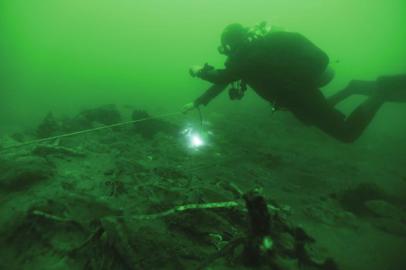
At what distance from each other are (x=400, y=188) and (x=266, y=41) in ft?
13.3

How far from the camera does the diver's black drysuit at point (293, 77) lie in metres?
3.76

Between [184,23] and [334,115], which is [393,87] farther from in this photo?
[184,23]

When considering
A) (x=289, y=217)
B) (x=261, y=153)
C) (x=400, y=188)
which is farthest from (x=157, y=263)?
(x=400, y=188)

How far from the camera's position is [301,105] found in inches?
164

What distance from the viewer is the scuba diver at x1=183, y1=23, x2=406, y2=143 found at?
377cm

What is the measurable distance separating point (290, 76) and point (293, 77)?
50 millimetres

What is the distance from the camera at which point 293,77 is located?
392cm

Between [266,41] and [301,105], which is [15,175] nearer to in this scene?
[266,41]

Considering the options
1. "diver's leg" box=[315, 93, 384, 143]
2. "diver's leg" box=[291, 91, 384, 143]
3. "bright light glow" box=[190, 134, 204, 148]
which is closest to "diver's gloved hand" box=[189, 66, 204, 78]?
"diver's leg" box=[291, 91, 384, 143]

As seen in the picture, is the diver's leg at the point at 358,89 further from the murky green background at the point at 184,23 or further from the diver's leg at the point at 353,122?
the murky green background at the point at 184,23

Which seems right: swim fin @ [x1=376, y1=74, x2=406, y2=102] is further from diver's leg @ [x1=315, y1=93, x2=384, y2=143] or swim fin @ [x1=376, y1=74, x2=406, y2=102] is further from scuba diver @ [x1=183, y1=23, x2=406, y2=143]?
diver's leg @ [x1=315, y1=93, x2=384, y2=143]

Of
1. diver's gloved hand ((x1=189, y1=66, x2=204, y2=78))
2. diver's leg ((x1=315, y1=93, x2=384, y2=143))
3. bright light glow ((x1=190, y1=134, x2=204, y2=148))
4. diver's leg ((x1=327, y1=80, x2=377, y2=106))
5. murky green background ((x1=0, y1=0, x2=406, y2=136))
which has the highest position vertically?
murky green background ((x1=0, y1=0, x2=406, y2=136))

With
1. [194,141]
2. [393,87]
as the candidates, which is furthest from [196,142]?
[393,87]

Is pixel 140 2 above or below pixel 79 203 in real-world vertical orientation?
above
